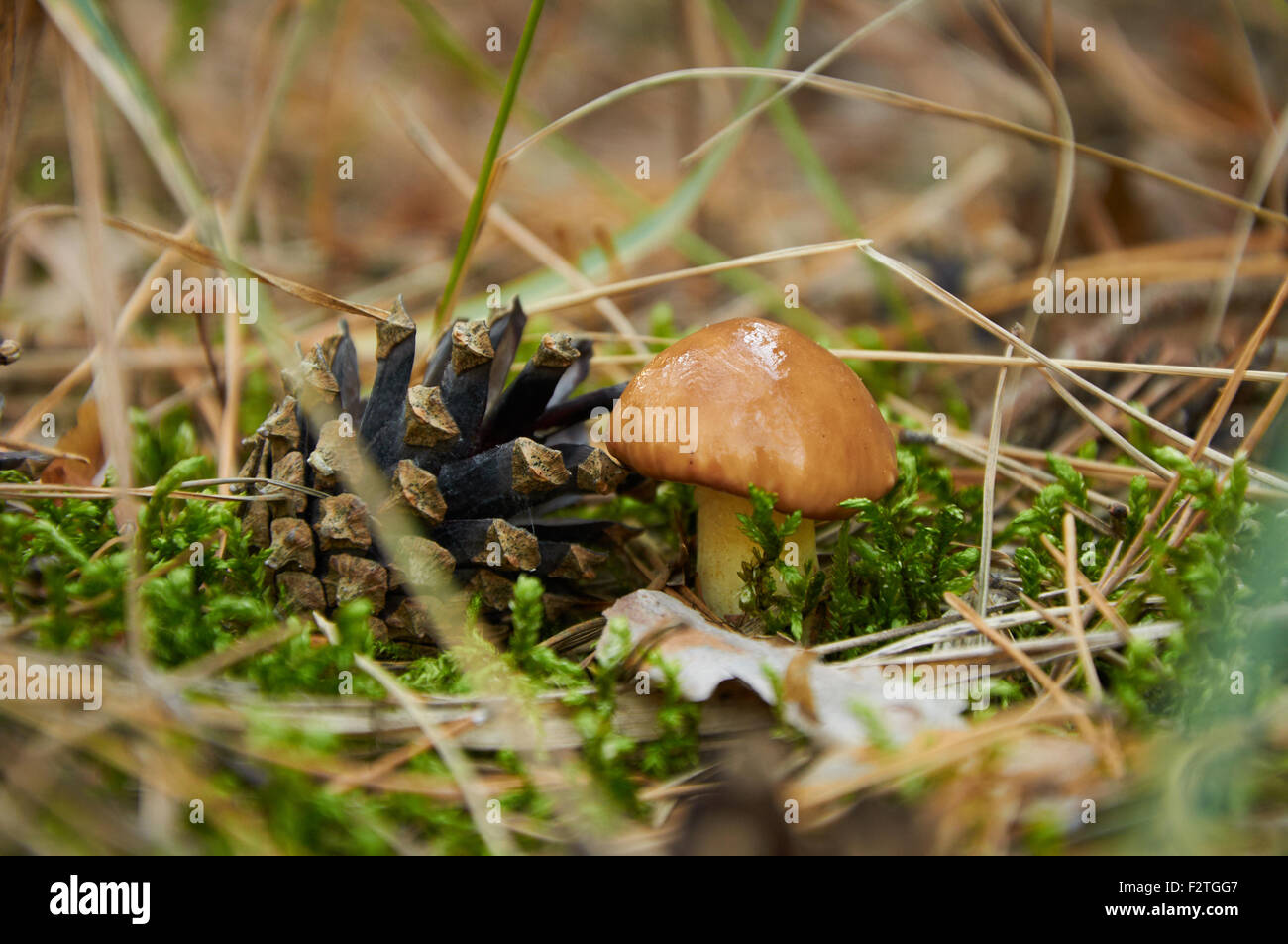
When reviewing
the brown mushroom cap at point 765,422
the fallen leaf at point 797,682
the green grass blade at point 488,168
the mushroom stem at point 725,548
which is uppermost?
the green grass blade at point 488,168

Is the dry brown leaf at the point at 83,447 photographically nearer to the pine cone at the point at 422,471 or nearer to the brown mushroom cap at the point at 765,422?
the pine cone at the point at 422,471

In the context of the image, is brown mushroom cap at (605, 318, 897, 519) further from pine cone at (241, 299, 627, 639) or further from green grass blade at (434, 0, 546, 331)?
green grass blade at (434, 0, 546, 331)

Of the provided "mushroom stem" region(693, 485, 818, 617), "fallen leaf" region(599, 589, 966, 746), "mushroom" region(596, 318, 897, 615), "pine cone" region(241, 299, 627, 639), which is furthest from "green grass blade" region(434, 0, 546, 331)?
"fallen leaf" region(599, 589, 966, 746)

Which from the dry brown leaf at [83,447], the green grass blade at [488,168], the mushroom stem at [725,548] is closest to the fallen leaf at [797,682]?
the mushroom stem at [725,548]

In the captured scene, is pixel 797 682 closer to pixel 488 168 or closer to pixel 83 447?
pixel 488 168
